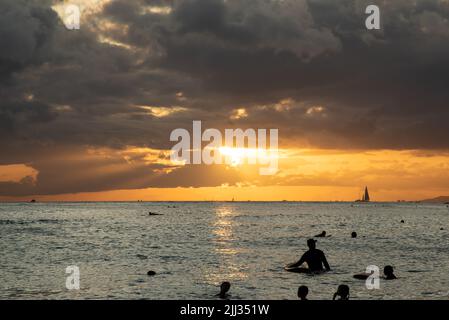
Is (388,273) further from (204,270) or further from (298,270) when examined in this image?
(204,270)

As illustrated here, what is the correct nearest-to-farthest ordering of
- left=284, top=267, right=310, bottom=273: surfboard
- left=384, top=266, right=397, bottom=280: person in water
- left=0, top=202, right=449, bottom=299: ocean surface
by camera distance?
left=0, top=202, right=449, bottom=299: ocean surface, left=384, top=266, right=397, bottom=280: person in water, left=284, top=267, right=310, bottom=273: surfboard

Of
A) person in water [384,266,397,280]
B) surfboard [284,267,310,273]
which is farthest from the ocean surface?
person in water [384,266,397,280]

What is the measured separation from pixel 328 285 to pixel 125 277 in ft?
47.3

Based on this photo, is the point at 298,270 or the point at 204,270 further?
the point at 204,270

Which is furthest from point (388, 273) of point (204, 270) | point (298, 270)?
point (204, 270)

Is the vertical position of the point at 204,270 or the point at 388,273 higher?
the point at 388,273

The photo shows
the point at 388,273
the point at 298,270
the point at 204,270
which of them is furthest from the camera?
the point at 204,270

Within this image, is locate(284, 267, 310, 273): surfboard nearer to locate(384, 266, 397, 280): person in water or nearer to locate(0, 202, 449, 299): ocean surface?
locate(0, 202, 449, 299): ocean surface

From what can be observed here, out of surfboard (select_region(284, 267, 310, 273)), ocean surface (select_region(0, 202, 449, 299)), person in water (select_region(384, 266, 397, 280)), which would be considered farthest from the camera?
surfboard (select_region(284, 267, 310, 273))

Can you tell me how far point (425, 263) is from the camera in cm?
4503

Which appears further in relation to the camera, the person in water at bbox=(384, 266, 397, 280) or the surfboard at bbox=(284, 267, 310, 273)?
the surfboard at bbox=(284, 267, 310, 273)

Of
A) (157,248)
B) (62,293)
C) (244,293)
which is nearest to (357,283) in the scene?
(244,293)

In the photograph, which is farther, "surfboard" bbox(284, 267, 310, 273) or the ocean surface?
"surfboard" bbox(284, 267, 310, 273)
